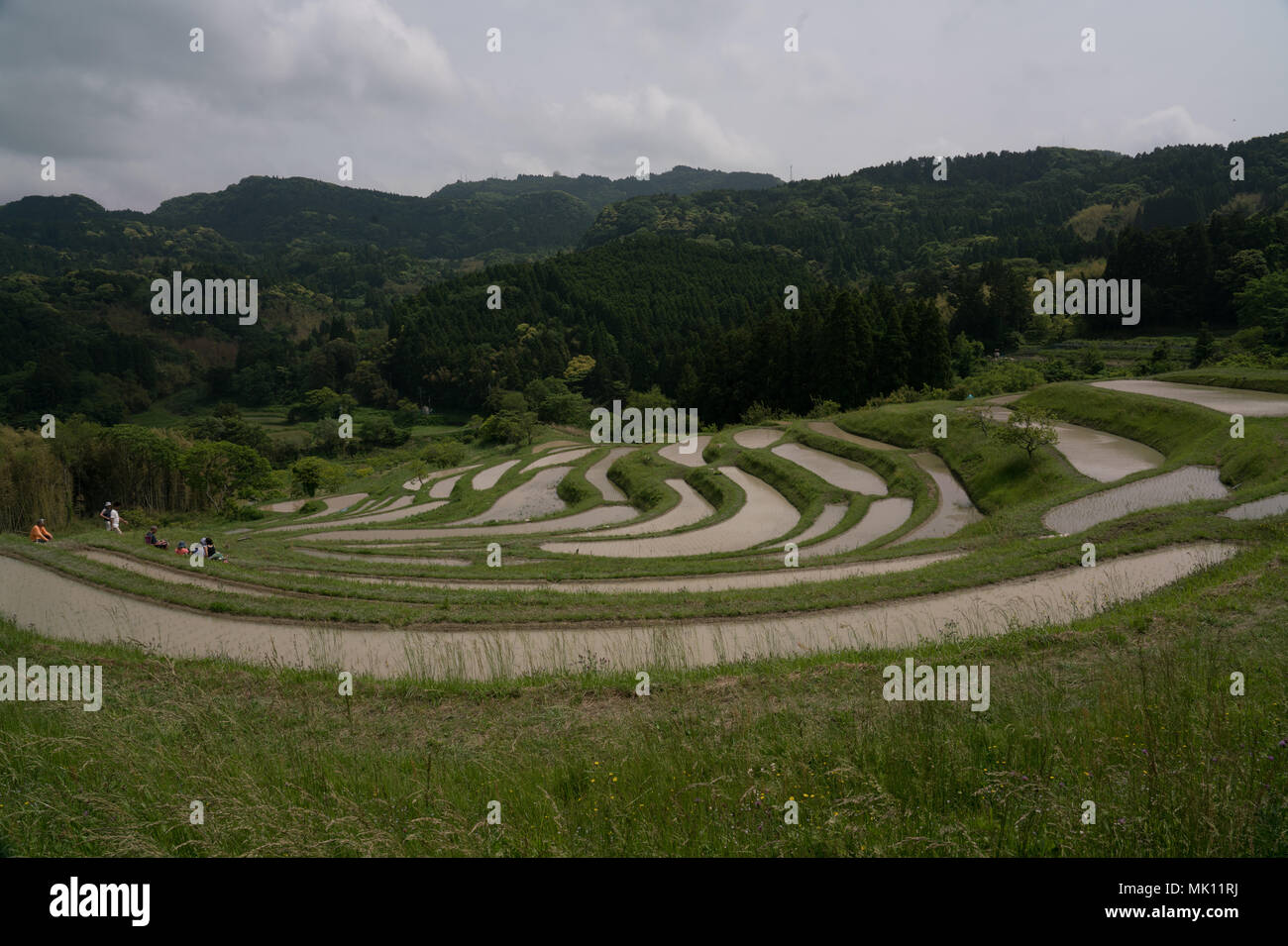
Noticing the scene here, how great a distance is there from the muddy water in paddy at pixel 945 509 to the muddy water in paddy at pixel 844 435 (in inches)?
176

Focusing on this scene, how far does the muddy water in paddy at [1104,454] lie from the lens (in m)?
24.0

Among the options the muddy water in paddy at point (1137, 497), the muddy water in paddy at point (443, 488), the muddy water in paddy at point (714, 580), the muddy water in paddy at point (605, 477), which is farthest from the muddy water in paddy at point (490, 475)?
the muddy water in paddy at point (1137, 497)

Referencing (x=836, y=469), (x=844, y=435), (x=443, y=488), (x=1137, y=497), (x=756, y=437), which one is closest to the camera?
(x=1137, y=497)

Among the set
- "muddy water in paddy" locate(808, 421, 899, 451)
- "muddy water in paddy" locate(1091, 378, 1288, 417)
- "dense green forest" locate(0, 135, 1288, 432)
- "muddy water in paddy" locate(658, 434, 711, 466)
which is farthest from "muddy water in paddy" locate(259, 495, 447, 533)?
"muddy water in paddy" locate(1091, 378, 1288, 417)

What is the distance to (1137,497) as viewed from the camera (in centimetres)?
1961

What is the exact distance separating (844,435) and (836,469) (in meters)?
9.52

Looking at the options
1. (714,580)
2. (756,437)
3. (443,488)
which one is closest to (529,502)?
(443,488)

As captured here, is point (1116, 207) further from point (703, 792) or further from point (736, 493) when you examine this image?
point (703, 792)

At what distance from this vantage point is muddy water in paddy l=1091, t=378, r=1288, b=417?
87.5 ft

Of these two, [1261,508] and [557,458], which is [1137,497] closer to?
[1261,508]

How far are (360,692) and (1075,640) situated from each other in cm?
907

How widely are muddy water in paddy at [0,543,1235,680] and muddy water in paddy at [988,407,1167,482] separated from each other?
11.9 meters

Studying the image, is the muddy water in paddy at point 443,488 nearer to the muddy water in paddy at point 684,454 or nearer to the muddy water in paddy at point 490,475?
the muddy water in paddy at point 490,475

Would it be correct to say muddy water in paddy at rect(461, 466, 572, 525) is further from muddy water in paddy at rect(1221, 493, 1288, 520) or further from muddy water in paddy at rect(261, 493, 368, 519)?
muddy water in paddy at rect(1221, 493, 1288, 520)
